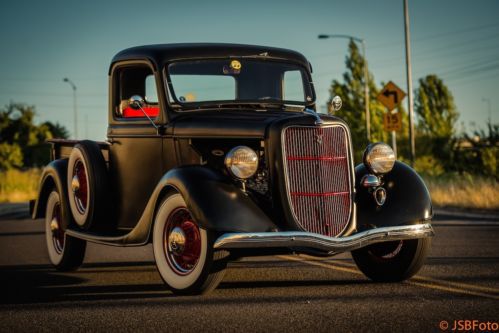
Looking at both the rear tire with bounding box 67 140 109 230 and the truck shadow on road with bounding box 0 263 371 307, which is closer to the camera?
the truck shadow on road with bounding box 0 263 371 307

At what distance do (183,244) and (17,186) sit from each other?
28.6 metres

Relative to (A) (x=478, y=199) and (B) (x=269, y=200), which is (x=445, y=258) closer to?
(B) (x=269, y=200)

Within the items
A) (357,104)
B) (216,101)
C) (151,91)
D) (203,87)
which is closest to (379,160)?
(216,101)

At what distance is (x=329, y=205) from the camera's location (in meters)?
7.36

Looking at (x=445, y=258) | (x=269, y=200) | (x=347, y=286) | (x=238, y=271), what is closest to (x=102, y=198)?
(x=238, y=271)

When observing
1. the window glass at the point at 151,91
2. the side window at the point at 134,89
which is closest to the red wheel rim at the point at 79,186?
the side window at the point at 134,89

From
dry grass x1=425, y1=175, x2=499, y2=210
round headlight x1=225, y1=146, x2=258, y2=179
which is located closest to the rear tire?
round headlight x1=225, y1=146, x2=258, y2=179

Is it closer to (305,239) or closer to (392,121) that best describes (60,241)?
(305,239)

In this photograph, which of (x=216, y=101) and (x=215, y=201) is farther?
(x=216, y=101)

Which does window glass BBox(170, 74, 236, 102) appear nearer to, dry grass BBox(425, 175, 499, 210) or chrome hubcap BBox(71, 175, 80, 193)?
chrome hubcap BBox(71, 175, 80, 193)

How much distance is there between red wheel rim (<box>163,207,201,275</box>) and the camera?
723 cm

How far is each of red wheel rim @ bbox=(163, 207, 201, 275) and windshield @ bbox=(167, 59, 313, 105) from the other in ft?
4.97

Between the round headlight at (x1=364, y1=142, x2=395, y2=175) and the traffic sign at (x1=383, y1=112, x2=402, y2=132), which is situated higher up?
the traffic sign at (x1=383, y1=112, x2=402, y2=132)

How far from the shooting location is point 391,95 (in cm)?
2489
